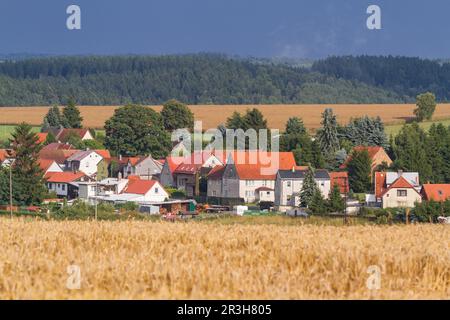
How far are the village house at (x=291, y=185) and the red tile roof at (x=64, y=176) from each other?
13971mm

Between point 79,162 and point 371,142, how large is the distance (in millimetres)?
23243

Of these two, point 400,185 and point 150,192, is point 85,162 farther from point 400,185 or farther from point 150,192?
point 400,185

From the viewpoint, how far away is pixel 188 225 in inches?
841

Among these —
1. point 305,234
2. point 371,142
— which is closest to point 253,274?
point 305,234

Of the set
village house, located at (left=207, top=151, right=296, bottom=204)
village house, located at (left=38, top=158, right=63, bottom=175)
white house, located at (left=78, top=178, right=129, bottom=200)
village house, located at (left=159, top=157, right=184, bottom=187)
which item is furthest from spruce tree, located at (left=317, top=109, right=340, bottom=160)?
village house, located at (left=38, top=158, right=63, bottom=175)

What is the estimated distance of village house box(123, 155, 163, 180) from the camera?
7519 centimetres

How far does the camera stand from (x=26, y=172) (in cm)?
5900

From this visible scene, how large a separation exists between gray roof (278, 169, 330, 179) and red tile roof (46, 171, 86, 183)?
14009mm

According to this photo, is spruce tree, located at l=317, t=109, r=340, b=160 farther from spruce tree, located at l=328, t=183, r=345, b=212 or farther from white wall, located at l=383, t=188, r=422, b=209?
spruce tree, located at l=328, t=183, r=345, b=212

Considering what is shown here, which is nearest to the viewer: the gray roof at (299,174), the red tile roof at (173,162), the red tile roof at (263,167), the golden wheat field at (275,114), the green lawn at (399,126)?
the gray roof at (299,174)

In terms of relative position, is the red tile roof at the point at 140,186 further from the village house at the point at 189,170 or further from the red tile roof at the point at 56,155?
the red tile roof at the point at 56,155

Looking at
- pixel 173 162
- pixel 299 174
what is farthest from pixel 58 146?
pixel 299 174

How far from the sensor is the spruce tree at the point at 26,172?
5584 centimetres

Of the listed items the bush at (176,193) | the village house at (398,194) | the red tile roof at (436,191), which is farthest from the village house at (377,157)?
the red tile roof at (436,191)
